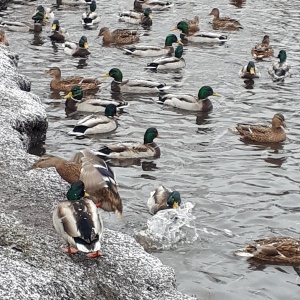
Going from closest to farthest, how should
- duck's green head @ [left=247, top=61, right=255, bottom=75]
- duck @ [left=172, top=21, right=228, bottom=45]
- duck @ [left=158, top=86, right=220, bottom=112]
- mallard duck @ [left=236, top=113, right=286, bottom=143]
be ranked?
mallard duck @ [left=236, top=113, right=286, bottom=143] < duck @ [left=158, top=86, right=220, bottom=112] < duck's green head @ [left=247, top=61, right=255, bottom=75] < duck @ [left=172, top=21, right=228, bottom=45]

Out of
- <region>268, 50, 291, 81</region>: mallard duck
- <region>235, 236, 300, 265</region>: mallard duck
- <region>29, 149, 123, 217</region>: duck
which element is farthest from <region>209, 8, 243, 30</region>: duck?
<region>235, 236, 300, 265</region>: mallard duck

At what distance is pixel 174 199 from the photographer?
10.8m

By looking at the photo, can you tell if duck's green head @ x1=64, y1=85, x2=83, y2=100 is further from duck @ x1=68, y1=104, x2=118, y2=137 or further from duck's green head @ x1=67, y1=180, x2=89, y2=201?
duck's green head @ x1=67, y1=180, x2=89, y2=201

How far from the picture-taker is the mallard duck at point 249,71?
1784 centimetres

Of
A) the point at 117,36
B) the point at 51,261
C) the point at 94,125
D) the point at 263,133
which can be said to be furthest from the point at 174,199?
the point at 117,36

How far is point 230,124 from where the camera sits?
15.1 m

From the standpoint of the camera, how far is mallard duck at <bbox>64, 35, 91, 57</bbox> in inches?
788

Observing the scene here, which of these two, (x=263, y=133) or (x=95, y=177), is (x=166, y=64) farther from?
(x=95, y=177)

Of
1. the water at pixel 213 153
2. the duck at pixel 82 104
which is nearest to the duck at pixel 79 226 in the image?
the water at pixel 213 153

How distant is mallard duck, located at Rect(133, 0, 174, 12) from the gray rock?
56.0ft

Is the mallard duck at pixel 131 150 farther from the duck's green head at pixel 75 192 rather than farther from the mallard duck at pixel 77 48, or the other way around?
the mallard duck at pixel 77 48

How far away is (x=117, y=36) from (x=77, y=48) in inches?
76.3

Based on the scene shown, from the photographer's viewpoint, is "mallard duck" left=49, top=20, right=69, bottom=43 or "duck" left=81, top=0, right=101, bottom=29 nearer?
"mallard duck" left=49, top=20, right=69, bottom=43

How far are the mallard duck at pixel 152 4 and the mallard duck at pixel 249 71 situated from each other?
9119mm
